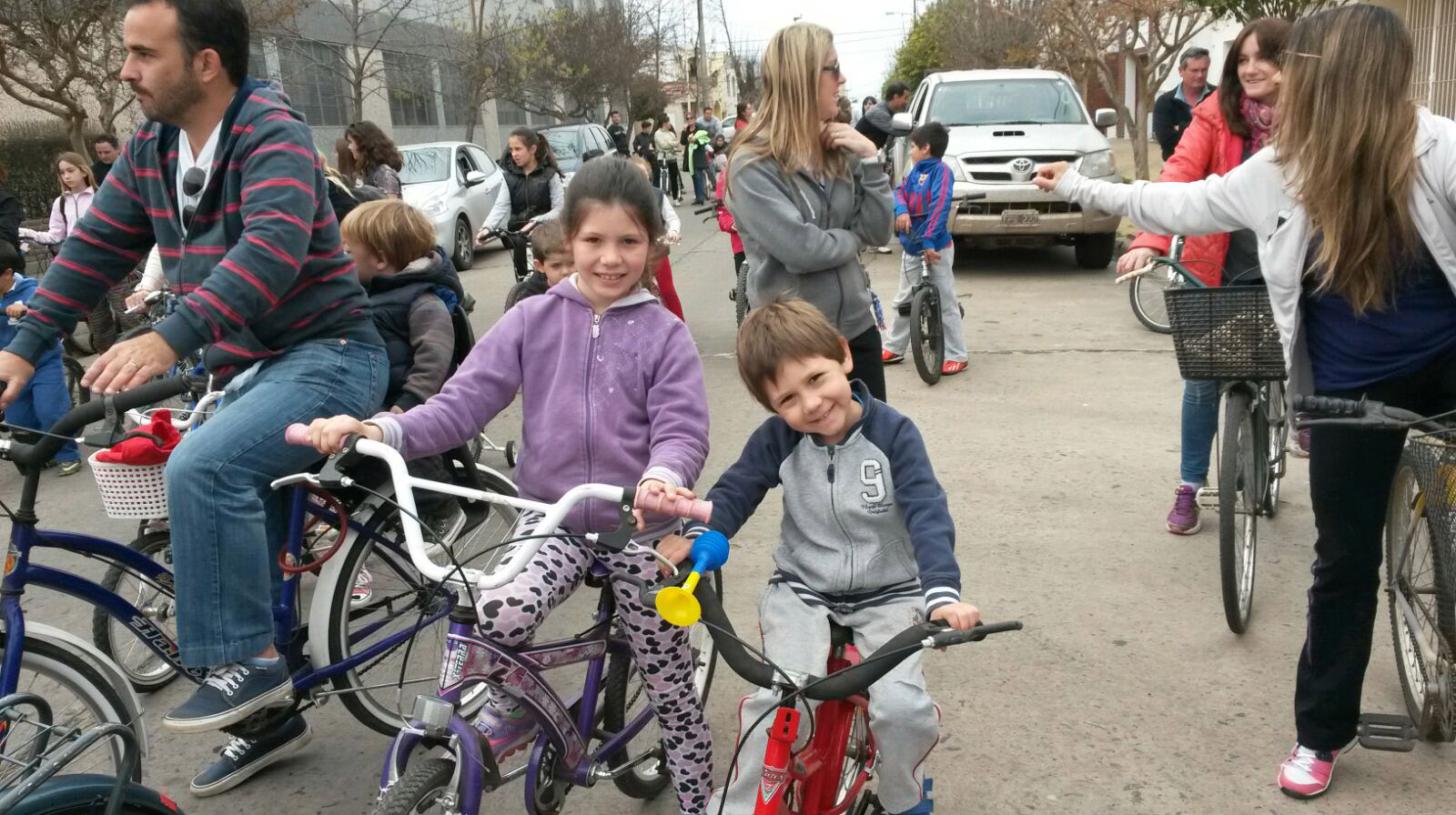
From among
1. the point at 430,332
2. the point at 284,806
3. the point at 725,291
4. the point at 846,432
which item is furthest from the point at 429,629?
the point at 725,291

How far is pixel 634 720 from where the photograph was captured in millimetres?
3092

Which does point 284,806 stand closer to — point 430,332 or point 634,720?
point 634,720

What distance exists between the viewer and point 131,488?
3.21m

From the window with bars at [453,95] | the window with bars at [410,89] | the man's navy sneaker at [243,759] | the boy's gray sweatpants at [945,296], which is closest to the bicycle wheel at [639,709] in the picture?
the man's navy sneaker at [243,759]

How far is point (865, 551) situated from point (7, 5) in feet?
50.3

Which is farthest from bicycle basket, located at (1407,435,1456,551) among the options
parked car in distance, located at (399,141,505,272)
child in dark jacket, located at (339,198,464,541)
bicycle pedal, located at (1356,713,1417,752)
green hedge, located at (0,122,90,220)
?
green hedge, located at (0,122,90,220)

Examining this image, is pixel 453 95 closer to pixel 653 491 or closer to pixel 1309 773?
pixel 1309 773

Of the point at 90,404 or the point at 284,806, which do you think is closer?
the point at 90,404

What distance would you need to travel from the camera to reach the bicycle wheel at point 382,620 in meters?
3.46

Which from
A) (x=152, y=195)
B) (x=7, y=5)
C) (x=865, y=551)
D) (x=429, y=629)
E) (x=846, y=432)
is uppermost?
(x=7, y=5)

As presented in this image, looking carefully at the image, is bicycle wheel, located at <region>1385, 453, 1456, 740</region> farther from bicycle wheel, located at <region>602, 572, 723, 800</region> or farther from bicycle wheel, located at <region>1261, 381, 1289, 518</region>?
bicycle wheel, located at <region>602, 572, 723, 800</region>

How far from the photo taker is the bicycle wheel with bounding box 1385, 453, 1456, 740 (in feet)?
10.7

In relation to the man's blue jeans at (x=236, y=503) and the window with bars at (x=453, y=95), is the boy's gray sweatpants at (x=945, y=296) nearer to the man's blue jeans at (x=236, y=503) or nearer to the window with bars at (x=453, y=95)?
the man's blue jeans at (x=236, y=503)

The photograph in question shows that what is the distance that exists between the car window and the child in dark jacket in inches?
505
